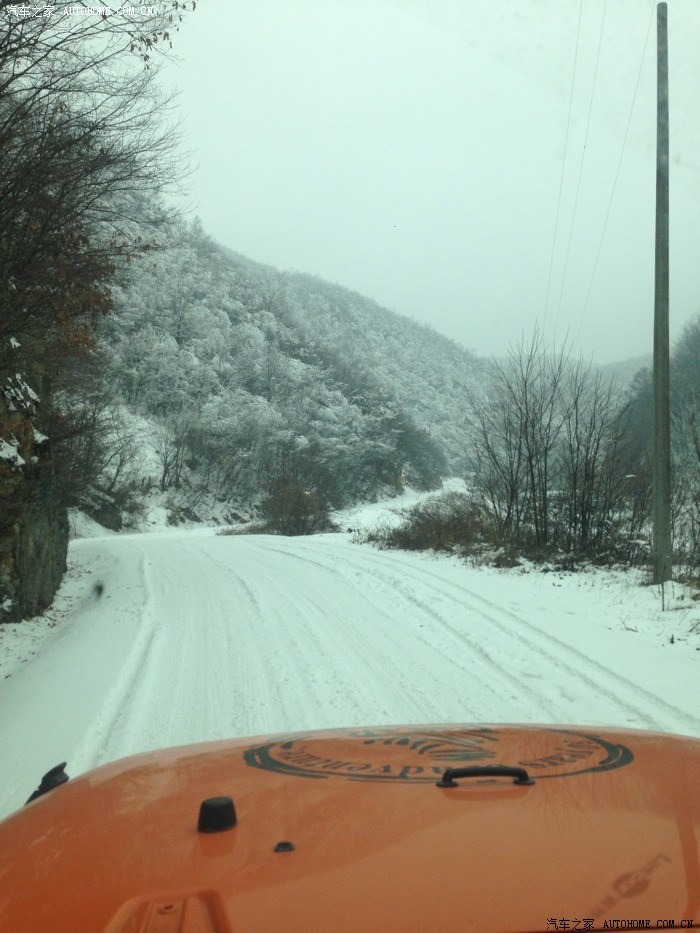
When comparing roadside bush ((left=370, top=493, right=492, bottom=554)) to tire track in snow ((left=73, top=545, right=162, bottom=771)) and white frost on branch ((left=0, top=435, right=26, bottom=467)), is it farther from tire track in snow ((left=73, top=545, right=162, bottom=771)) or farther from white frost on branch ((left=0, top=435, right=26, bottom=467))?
white frost on branch ((left=0, top=435, right=26, bottom=467))

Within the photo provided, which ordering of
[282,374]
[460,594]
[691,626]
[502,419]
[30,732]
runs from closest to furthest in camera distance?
[30,732]
[691,626]
[460,594]
[502,419]
[282,374]

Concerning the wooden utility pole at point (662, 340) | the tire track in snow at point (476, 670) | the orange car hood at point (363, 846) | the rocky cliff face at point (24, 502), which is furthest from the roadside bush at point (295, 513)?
the orange car hood at point (363, 846)

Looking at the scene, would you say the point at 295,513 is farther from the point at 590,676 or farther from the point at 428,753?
the point at 428,753

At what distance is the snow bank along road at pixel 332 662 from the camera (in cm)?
546

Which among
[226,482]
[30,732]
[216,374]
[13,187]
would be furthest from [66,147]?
[216,374]

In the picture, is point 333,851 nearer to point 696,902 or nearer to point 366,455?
point 696,902

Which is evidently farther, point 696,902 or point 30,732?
point 30,732

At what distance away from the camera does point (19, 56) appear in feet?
20.6

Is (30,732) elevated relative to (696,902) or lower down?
lower down

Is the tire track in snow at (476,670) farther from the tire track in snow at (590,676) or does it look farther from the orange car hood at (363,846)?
the orange car hood at (363,846)

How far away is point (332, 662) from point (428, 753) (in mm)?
4596

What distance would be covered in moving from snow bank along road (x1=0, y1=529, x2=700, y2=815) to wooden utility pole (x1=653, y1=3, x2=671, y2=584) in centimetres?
85

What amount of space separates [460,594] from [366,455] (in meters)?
48.7

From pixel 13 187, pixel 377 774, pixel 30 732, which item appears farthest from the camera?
pixel 13 187
